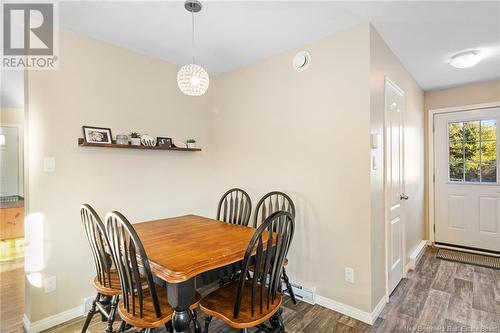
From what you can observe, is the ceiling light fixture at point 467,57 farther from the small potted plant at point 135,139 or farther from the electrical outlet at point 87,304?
the electrical outlet at point 87,304

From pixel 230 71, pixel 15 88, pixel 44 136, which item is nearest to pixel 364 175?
pixel 230 71

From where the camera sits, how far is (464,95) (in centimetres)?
368

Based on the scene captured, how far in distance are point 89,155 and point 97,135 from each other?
194mm

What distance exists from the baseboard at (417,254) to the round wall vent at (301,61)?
2666 mm

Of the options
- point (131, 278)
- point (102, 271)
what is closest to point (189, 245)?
point (131, 278)

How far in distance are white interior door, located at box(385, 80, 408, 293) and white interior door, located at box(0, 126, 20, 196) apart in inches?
222

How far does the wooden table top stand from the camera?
1.35 meters

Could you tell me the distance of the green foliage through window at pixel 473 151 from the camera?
3.50 meters

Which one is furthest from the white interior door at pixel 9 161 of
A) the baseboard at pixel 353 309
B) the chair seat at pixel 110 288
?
the baseboard at pixel 353 309

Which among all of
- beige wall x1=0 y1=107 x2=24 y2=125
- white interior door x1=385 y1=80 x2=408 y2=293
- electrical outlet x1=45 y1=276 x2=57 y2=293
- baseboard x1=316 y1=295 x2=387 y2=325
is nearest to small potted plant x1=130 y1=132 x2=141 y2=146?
electrical outlet x1=45 y1=276 x2=57 y2=293

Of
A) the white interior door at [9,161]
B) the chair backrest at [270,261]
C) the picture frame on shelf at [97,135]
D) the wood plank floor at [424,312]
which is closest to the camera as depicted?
the chair backrest at [270,261]

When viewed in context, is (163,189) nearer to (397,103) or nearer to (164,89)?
(164,89)

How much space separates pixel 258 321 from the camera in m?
1.41

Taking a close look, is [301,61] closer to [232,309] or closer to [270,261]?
[270,261]
